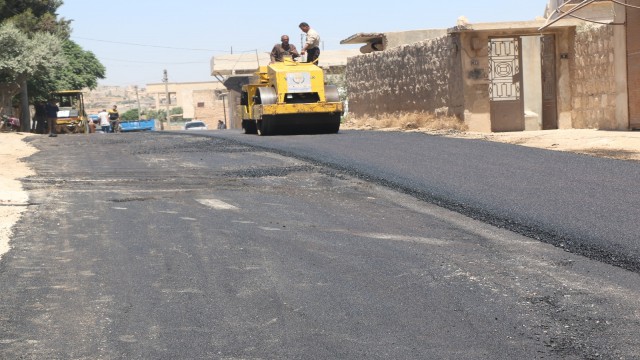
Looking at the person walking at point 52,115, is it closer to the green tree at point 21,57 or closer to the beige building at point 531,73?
the green tree at point 21,57

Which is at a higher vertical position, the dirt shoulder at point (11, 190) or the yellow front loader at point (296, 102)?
the yellow front loader at point (296, 102)

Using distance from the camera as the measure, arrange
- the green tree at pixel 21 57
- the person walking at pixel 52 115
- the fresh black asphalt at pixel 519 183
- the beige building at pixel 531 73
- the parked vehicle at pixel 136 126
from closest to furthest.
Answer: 1. the fresh black asphalt at pixel 519 183
2. the beige building at pixel 531 73
3. the green tree at pixel 21 57
4. the person walking at pixel 52 115
5. the parked vehicle at pixel 136 126

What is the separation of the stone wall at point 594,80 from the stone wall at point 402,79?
3.14 metres

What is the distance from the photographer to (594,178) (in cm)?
1159

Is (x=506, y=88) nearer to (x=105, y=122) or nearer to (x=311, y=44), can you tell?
(x=311, y=44)

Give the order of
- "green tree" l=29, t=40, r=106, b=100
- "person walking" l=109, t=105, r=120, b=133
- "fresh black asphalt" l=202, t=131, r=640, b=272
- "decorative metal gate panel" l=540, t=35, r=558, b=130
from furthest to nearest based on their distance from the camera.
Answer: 1. "green tree" l=29, t=40, r=106, b=100
2. "person walking" l=109, t=105, r=120, b=133
3. "decorative metal gate panel" l=540, t=35, r=558, b=130
4. "fresh black asphalt" l=202, t=131, r=640, b=272

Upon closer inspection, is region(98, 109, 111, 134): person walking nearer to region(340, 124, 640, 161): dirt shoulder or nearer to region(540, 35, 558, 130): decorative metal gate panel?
region(540, 35, 558, 130): decorative metal gate panel

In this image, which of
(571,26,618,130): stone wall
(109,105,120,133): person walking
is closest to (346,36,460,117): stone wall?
(571,26,618,130): stone wall

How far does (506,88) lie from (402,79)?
3260 mm

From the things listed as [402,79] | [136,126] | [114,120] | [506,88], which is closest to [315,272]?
[506,88]

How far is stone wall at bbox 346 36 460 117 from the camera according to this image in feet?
80.3

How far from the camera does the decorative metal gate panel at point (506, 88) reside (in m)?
24.8

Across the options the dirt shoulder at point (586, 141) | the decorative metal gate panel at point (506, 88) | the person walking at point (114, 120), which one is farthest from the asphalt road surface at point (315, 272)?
the person walking at point (114, 120)

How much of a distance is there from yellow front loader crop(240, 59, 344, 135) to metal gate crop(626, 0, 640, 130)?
6528 millimetres
